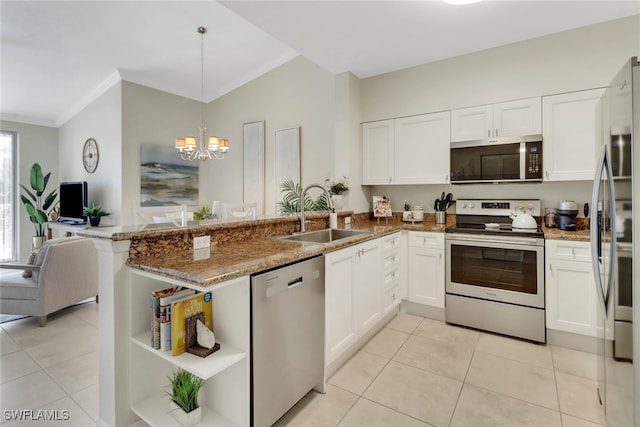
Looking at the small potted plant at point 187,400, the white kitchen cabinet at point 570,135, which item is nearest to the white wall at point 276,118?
the white kitchen cabinet at point 570,135

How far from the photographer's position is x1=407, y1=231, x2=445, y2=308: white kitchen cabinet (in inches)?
116

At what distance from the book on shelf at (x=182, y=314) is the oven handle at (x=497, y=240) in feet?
7.38

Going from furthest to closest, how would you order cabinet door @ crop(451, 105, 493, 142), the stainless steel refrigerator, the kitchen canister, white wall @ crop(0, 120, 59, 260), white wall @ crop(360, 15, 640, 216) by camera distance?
white wall @ crop(0, 120, 59, 260) → the kitchen canister → cabinet door @ crop(451, 105, 493, 142) → white wall @ crop(360, 15, 640, 216) → the stainless steel refrigerator

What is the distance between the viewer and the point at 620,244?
1295 millimetres

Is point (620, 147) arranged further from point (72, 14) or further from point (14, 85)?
point (14, 85)

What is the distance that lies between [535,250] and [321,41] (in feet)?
8.61

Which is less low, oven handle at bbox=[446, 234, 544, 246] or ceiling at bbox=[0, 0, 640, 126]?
ceiling at bbox=[0, 0, 640, 126]

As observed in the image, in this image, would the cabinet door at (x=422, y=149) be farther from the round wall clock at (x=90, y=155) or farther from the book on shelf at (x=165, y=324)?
the round wall clock at (x=90, y=155)

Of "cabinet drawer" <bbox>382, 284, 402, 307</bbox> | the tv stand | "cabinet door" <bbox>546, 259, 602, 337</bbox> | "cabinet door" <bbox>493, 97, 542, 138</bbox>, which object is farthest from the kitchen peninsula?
the tv stand

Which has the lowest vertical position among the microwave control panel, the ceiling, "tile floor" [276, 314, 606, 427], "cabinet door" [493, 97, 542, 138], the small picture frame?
"tile floor" [276, 314, 606, 427]

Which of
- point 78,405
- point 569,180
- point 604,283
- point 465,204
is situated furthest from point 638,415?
point 78,405

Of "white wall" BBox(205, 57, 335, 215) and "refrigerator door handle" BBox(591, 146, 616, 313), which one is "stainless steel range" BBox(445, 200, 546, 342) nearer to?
"refrigerator door handle" BBox(591, 146, 616, 313)

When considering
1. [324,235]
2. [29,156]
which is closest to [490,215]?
[324,235]

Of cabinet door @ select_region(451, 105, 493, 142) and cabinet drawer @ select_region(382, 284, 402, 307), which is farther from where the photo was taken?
cabinet door @ select_region(451, 105, 493, 142)
